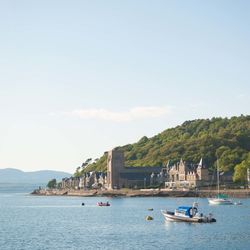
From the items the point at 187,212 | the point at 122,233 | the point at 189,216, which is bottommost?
the point at 122,233

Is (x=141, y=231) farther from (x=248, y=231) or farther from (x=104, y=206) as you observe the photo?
(x=104, y=206)

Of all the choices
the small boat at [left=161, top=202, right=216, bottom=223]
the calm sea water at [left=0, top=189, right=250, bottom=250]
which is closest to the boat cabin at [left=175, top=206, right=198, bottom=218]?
the small boat at [left=161, top=202, right=216, bottom=223]

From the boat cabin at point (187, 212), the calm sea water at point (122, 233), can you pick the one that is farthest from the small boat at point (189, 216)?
the calm sea water at point (122, 233)

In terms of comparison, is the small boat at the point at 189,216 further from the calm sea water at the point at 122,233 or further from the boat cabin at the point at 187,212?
the calm sea water at the point at 122,233

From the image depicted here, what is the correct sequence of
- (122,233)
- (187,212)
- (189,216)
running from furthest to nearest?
(187,212) < (189,216) < (122,233)

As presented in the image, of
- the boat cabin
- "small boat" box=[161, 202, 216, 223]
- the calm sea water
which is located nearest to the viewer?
the calm sea water

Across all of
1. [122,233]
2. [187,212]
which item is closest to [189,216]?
[187,212]

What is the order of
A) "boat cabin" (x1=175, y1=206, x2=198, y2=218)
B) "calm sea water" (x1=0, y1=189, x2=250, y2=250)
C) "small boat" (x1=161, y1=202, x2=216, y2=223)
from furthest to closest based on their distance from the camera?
1. "boat cabin" (x1=175, y1=206, x2=198, y2=218)
2. "small boat" (x1=161, y1=202, x2=216, y2=223)
3. "calm sea water" (x1=0, y1=189, x2=250, y2=250)

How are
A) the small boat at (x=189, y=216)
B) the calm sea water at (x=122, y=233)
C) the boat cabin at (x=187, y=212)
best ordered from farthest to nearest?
1. the boat cabin at (x=187, y=212)
2. the small boat at (x=189, y=216)
3. the calm sea water at (x=122, y=233)

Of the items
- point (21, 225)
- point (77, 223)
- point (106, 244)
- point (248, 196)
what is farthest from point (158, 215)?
point (248, 196)

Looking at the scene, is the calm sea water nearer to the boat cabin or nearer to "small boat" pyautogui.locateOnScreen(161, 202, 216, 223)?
"small boat" pyautogui.locateOnScreen(161, 202, 216, 223)

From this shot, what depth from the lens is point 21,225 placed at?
336 ft

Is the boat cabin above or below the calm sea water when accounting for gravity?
above

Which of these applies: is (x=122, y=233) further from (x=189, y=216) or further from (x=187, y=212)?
(x=187, y=212)
